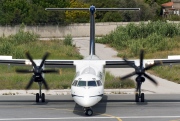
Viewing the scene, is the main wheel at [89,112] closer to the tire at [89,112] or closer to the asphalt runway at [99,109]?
the tire at [89,112]

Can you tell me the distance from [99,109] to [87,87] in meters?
2.40

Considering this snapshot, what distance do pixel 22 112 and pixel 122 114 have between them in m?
4.66

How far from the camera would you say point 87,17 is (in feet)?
309

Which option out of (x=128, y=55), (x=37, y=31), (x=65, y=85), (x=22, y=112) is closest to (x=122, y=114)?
(x=22, y=112)

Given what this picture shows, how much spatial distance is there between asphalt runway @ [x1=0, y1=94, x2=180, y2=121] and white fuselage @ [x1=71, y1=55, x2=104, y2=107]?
774mm

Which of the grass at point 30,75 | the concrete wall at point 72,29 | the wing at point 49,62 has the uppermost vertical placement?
the concrete wall at point 72,29

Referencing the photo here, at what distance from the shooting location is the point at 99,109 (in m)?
22.8

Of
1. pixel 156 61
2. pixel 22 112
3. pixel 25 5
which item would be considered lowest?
pixel 22 112

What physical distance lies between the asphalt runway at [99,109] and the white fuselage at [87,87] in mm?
774

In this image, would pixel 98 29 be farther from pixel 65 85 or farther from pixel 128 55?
pixel 65 85

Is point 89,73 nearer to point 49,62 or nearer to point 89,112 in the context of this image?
point 89,112

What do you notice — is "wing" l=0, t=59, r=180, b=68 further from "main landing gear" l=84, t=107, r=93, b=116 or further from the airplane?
"main landing gear" l=84, t=107, r=93, b=116

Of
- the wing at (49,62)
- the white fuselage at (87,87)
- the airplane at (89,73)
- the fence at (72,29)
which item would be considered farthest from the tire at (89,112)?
the fence at (72,29)

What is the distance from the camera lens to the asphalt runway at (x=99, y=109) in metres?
20.7
